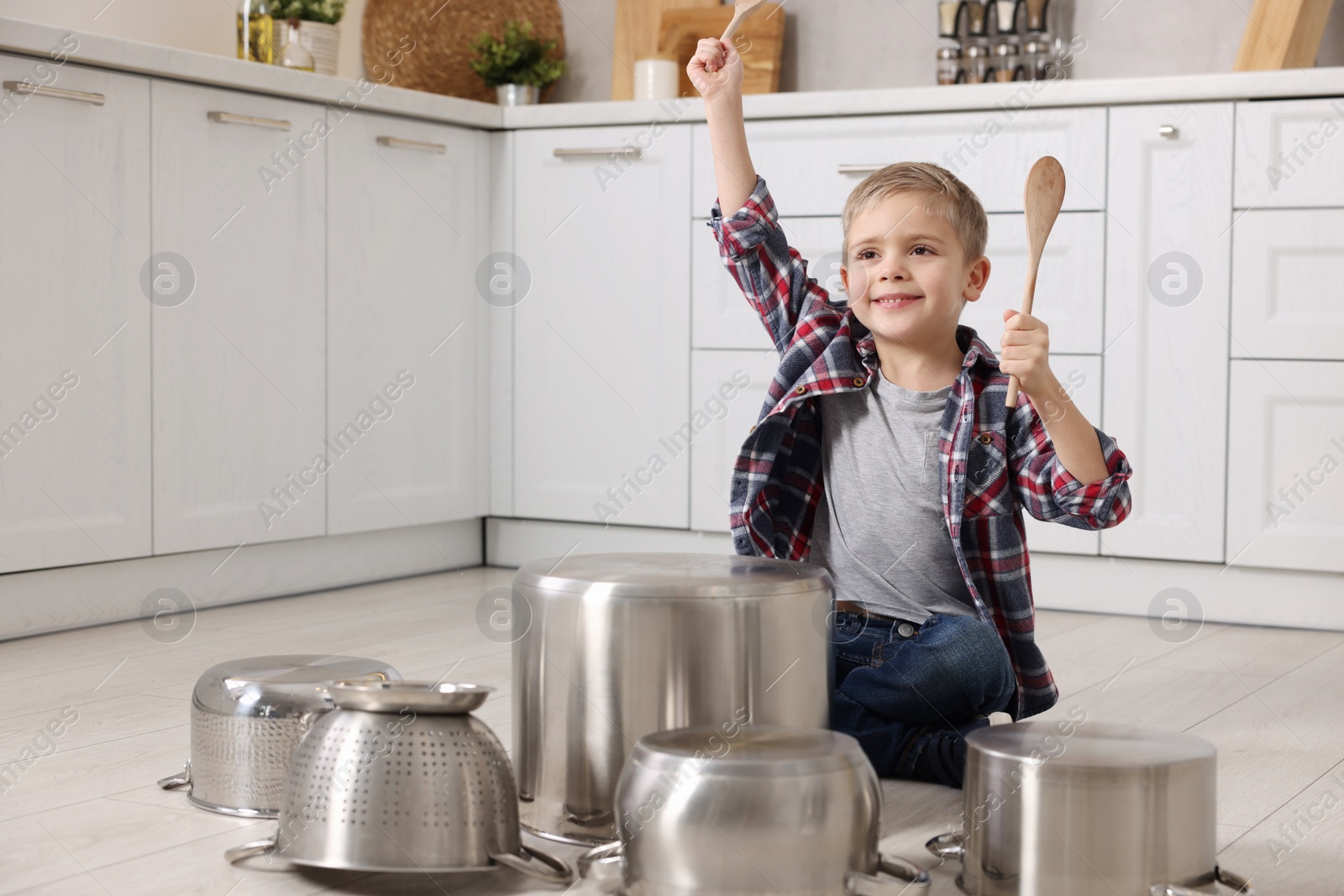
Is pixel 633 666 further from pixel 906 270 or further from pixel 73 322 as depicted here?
pixel 73 322

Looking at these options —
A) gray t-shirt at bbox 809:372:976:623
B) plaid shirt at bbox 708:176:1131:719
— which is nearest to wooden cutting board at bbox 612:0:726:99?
plaid shirt at bbox 708:176:1131:719

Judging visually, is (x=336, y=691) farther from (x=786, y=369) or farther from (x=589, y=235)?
(x=589, y=235)

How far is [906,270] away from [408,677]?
2.49 ft

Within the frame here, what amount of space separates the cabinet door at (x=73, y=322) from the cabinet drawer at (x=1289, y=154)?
1.54 meters

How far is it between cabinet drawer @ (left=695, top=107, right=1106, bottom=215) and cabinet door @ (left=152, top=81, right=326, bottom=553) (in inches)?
25.9

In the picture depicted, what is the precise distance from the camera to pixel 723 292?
245 centimetres

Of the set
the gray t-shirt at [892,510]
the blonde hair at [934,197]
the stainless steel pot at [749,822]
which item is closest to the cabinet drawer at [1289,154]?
the blonde hair at [934,197]

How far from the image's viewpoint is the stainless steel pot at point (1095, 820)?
972mm

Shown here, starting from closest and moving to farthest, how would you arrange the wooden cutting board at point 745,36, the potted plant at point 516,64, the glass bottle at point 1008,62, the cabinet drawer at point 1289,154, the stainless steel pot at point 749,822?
the stainless steel pot at point 749,822, the cabinet drawer at point 1289,154, the glass bottle at point 1008,62, the wooden cutting board at point 745,36, the potted plant at point 516,64

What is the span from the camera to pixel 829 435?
1.45 metres

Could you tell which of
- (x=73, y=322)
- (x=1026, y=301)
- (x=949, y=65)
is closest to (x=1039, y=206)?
(x=1026, y=301)

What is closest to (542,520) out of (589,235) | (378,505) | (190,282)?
(378,505)

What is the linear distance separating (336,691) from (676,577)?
263mm

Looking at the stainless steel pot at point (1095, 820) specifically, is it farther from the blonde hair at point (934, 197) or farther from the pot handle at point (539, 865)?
the blonde hair at point (934, 197)
